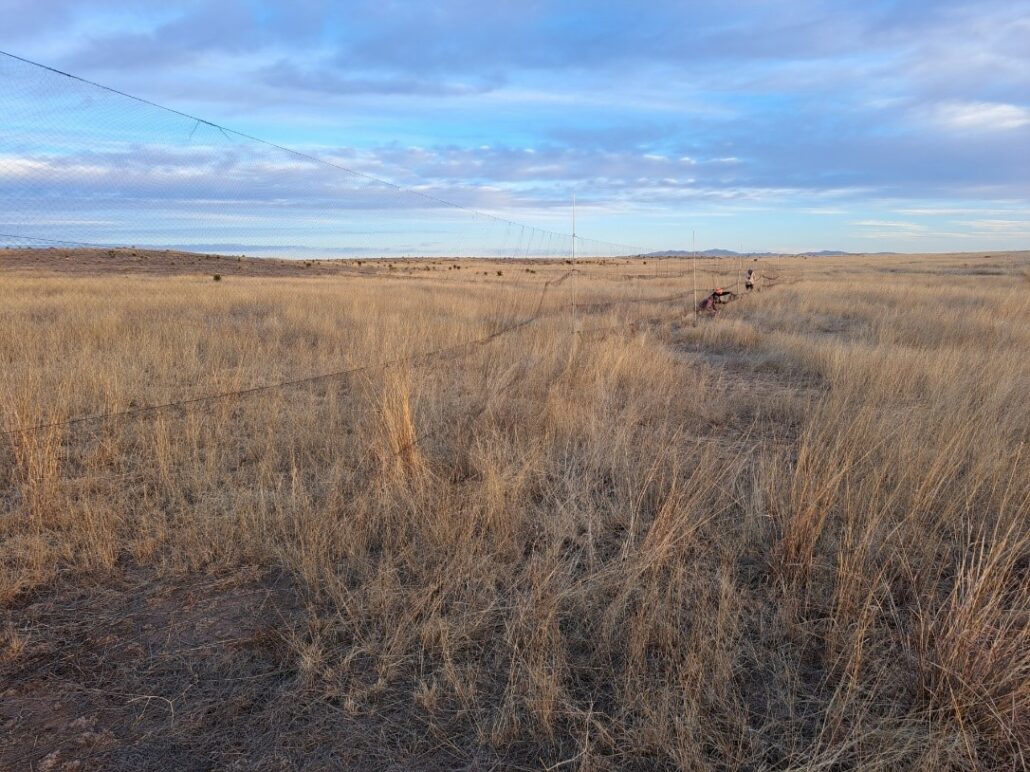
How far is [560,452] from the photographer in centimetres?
Result: 454

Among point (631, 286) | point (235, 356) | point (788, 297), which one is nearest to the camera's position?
point (235, 356)

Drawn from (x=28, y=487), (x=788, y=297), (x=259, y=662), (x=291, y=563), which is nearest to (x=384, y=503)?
(x=291, y=563)

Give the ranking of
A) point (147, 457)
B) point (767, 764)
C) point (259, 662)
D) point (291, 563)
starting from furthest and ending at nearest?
point (147, 457) < point (291, 563) < point (259, 662) < point (767, 764)

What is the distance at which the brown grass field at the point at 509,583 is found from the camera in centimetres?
201

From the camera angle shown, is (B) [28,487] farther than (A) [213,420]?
No

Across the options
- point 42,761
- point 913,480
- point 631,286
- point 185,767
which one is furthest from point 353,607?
point 631,286

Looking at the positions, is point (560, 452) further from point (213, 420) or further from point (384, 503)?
point (213, 420)

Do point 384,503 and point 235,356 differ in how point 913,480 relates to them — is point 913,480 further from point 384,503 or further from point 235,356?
point 235,356

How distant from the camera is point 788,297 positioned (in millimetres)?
18719

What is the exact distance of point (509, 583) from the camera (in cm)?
284

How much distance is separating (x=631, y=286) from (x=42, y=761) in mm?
24603

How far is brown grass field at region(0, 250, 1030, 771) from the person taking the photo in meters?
2.01

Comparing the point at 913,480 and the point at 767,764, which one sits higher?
the point at 913,480

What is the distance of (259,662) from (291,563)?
0.63 m
